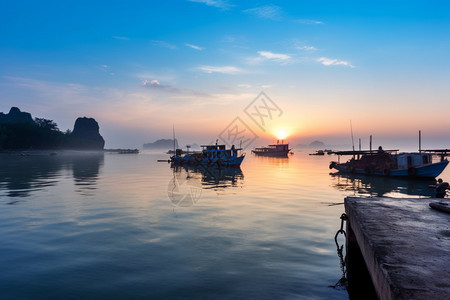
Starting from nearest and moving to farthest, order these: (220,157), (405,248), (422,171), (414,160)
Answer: (405,248), (422,171), (414,160), (220,157)

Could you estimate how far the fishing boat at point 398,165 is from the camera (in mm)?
33750

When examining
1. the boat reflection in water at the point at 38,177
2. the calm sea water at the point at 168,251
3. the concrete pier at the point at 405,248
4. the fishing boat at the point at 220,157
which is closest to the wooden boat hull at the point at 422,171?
the calm sea water at the point at 168,251

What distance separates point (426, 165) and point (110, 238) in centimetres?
3567

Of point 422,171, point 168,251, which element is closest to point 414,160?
point 422,171

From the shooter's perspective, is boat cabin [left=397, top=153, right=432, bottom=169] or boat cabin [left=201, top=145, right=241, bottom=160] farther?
boat cabin [left=201, top=145, right=241, bottom=160]

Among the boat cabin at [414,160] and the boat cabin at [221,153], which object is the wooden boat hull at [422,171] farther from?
the boat cabin at [221,153]

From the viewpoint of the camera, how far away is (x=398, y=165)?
123ft

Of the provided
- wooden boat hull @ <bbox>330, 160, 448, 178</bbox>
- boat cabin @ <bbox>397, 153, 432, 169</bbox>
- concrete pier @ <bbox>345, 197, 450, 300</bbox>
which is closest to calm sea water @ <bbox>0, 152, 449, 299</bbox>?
concrete pier @ <bbox>345, 197, 450, 300</bbox>

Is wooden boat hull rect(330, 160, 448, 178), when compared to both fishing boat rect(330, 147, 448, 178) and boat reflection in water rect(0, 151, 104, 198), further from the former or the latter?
boat reflection in water rect(0, 151, 104, 198)

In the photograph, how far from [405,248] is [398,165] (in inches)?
1483

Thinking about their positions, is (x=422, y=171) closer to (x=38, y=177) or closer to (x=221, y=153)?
(x=221, y=153)

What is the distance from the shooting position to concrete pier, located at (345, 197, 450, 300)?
143 inches

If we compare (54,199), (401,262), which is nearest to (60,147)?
(54,199)

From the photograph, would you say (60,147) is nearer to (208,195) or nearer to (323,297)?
(208,195)
